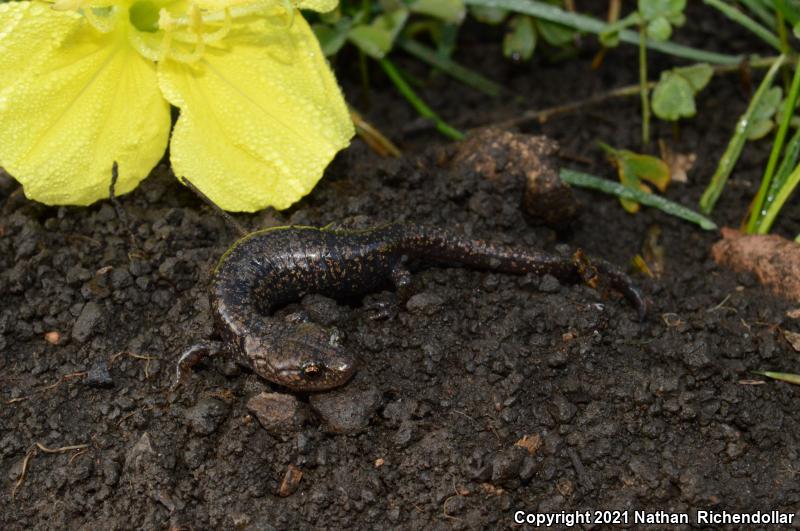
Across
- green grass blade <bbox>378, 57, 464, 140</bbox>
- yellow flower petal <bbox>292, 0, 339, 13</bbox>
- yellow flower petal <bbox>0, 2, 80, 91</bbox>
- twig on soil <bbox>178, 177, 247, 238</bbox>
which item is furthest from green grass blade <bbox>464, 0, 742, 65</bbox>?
yellow flower petal <bbox>0, 2, 80, 91</bbox>

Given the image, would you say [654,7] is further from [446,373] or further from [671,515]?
[671,515]

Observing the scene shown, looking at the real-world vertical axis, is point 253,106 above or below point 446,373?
above

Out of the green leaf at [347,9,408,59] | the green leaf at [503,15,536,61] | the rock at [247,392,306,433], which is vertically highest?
the green leaf at [347,9,408,59]

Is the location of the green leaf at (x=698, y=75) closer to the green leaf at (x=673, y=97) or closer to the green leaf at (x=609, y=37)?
the green leaf at (x=673, y=97)

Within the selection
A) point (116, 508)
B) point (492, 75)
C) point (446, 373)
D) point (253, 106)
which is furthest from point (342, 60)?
point (116, 508)

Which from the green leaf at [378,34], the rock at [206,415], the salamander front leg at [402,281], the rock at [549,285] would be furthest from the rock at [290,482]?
the green leaf at [378,34]

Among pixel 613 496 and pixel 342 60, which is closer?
pixel 613 496

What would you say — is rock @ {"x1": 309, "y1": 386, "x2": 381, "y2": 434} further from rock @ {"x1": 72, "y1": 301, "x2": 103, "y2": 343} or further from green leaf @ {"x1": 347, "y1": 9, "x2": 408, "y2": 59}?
green leaf @ {"x1": 347, "y1": 9, "x2": 408, "y2": 59}
